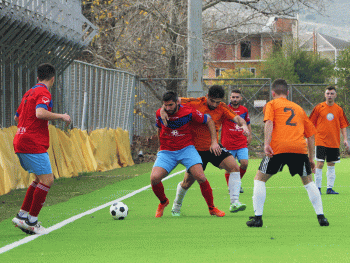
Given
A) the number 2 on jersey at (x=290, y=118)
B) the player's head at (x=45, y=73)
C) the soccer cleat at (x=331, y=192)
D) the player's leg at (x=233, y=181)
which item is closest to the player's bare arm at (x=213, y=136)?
the player's leg at (x=233, y=181)

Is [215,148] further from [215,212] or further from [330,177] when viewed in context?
[330,177]

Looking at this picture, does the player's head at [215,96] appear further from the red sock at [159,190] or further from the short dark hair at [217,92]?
the red sock at [159,190]

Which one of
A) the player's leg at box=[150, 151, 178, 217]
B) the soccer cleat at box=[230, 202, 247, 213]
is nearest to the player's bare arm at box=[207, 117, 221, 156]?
the player's leg at box=[150, 151, 178, 217]

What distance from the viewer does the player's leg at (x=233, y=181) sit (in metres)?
9.19

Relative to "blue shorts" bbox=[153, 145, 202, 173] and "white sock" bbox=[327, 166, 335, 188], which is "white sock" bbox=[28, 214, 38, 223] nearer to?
"blue shorts" bbox=[153, 145, 202, 173]

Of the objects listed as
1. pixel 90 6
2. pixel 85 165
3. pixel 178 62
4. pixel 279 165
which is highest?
pixel 90 6

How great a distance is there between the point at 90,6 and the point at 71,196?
18.2 m

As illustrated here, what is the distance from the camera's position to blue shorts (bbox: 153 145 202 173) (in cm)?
865

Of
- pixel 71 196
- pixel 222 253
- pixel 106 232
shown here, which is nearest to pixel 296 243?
pixel 222 253

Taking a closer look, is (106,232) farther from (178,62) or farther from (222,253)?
(178,62)

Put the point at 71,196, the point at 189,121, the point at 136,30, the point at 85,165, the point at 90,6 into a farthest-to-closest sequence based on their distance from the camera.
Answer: the point at 90,6 < the point at 136,30 < the point at 85,165 < the point at 71,196 < the point at 189,121

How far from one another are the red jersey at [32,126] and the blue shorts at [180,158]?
6.24ft

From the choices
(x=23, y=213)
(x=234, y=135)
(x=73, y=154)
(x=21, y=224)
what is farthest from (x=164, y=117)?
(x=73, y=154)

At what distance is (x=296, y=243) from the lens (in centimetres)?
649
